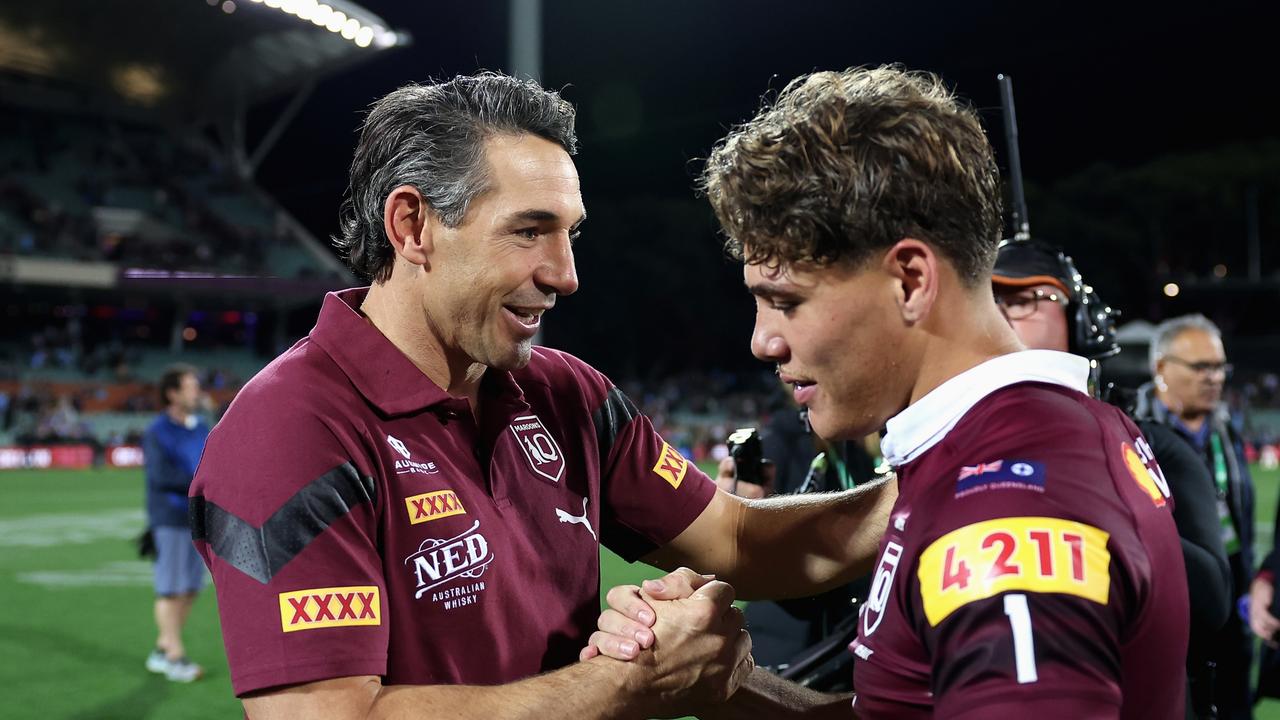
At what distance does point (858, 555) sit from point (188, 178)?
43102mm

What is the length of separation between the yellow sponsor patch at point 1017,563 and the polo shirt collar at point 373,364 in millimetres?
1307

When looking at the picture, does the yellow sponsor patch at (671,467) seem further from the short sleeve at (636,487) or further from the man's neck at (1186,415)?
the man's neck at (1186,415)

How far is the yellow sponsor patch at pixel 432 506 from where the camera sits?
7.25ft

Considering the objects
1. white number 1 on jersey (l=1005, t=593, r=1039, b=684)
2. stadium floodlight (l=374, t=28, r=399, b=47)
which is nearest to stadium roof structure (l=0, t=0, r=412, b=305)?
stadium floodlight (l=374, t=28, r=399, b=47)

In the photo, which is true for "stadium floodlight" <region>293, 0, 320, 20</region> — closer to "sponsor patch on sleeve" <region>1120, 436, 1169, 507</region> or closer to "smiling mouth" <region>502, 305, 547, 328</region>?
"smiling mouth" <region>502, 305, 547, 328</region>

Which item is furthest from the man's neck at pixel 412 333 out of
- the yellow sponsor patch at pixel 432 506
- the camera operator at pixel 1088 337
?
the camera operator at pixel 1088 337

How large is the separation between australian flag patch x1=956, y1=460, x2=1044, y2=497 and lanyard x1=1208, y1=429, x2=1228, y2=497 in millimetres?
4531

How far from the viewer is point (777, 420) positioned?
5.48 meters

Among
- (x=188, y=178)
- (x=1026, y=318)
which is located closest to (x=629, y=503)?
(x=1026, y=318)

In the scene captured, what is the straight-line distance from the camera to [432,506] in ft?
7.34

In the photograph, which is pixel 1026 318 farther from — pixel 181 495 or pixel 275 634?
pixel 181 495

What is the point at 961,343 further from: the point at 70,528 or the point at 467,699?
the point at 70,528

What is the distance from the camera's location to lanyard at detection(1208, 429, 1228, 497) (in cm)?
533

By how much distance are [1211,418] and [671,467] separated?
3.93m
